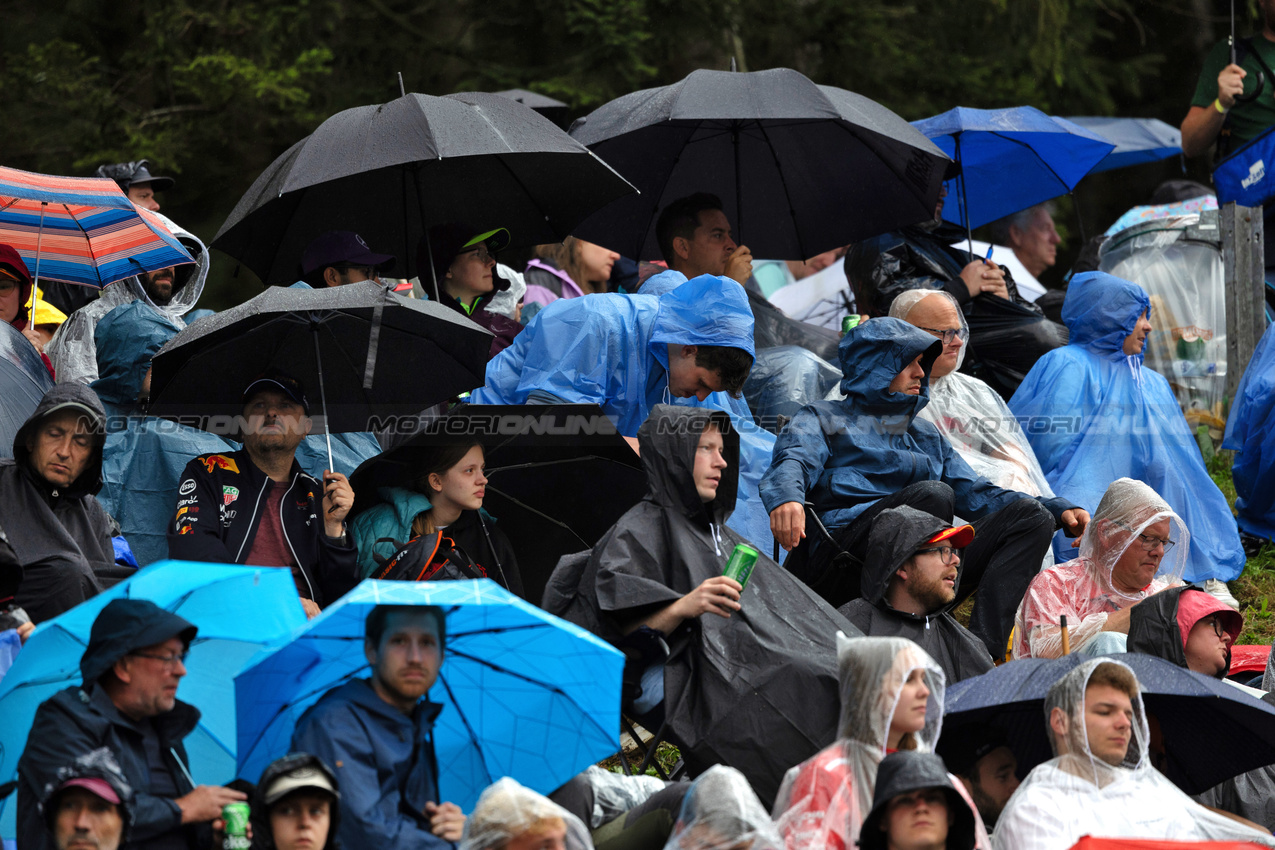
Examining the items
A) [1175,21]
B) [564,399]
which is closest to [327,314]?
[564,399]

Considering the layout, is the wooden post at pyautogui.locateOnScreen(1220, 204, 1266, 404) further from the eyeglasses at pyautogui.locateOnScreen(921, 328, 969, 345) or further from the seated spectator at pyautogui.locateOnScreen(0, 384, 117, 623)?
the seated spectator at pyautogui.locateOnScreen(0, 384, 117, 623)

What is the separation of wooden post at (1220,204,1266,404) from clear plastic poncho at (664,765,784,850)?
6532 millimetres

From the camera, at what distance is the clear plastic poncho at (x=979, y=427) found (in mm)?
7277

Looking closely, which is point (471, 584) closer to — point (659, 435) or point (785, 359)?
point (659, 435)

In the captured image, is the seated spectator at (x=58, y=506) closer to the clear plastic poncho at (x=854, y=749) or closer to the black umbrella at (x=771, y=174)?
the clear plastic poncho at (x=854, y=749)

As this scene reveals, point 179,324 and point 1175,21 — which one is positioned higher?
point 1175,21

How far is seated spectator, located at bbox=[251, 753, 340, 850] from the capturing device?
3959 millimetres

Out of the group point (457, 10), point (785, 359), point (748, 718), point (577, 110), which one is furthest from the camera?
point (457, 10)

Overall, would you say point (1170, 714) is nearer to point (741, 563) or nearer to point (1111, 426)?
point (741, 563)

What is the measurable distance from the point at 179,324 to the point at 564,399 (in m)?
1.86

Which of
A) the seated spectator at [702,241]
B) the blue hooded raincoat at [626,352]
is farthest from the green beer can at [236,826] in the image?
the seated spectator at [702,241]

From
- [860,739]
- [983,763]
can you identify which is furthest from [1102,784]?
[860,739]

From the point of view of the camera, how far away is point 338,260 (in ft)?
22.7

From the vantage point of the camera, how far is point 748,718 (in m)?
5.02
